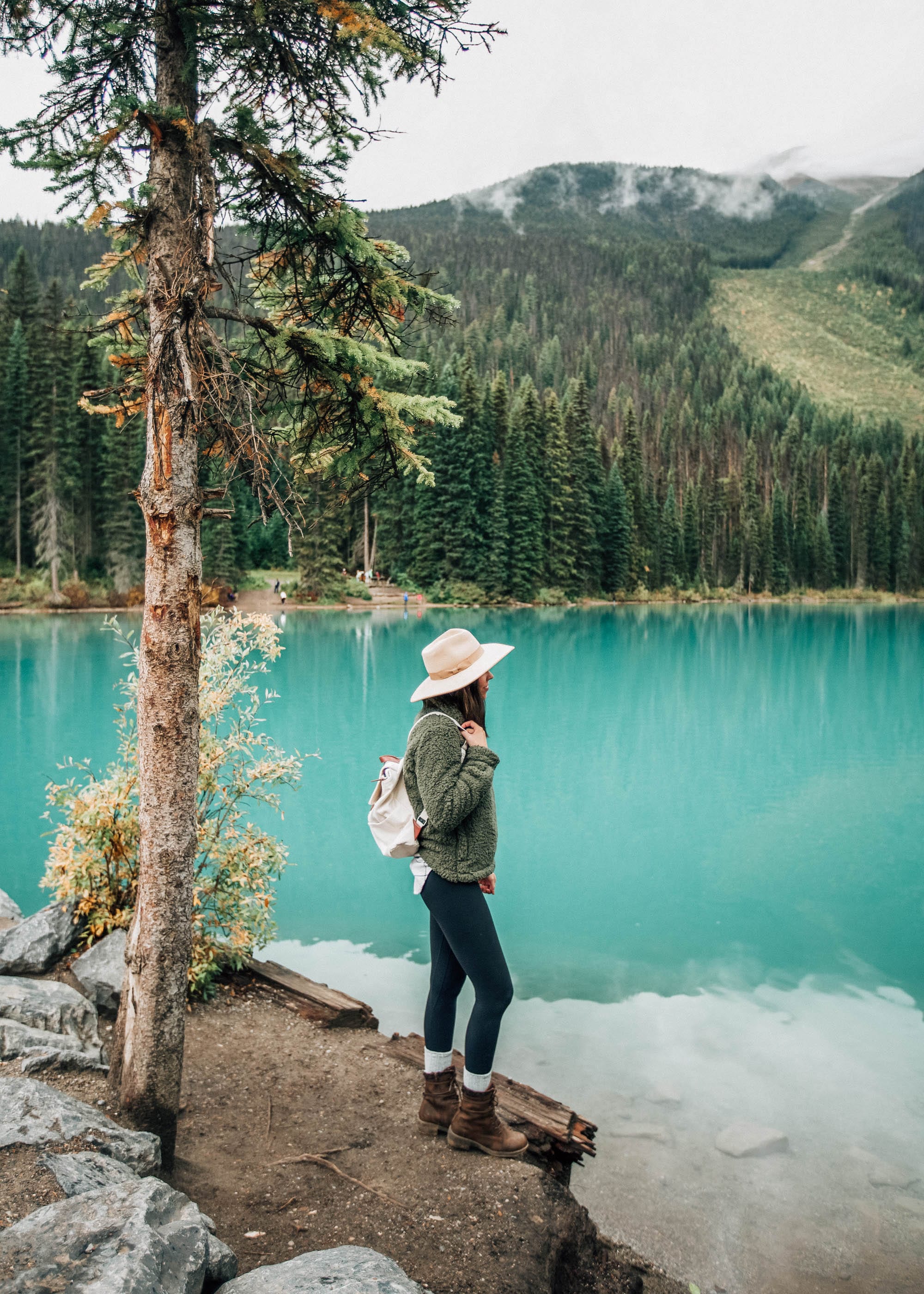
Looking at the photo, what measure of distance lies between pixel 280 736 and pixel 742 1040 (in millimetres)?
12383

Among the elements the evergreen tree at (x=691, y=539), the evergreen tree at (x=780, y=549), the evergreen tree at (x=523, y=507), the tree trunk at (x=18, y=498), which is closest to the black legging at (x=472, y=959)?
the tree trunk at (x=18, y=498)

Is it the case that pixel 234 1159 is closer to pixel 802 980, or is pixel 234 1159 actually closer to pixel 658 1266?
pixel 658 1266

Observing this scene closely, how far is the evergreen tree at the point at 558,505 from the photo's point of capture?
6375cm

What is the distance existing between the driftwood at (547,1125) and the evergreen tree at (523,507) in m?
56.9

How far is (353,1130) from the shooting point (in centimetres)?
441

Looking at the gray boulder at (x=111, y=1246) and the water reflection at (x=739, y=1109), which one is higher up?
the gray boulder at (x=111, y=1246)

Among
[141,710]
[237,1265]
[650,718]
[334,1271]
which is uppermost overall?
[141,710]

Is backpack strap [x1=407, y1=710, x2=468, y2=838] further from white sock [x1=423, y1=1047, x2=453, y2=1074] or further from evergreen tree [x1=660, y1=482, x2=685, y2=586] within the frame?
evergreen tree [x1=660, y1=482, x2=685, y2=586]

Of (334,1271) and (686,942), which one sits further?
(686,942)

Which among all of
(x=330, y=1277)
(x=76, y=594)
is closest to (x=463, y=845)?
(x=330, y=1277)

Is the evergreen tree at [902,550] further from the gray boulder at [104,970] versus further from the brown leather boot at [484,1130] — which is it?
the brown leather boot at [484,1130]

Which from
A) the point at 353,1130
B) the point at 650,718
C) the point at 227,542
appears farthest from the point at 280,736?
the point at 227,542

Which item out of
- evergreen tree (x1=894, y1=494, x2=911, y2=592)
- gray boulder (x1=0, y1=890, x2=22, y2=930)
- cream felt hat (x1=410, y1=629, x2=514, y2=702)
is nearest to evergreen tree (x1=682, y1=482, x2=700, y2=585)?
evergreen tree (x1=894, y1=494, x2=911, y2=592)

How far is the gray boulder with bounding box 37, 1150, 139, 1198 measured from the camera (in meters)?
2.89
